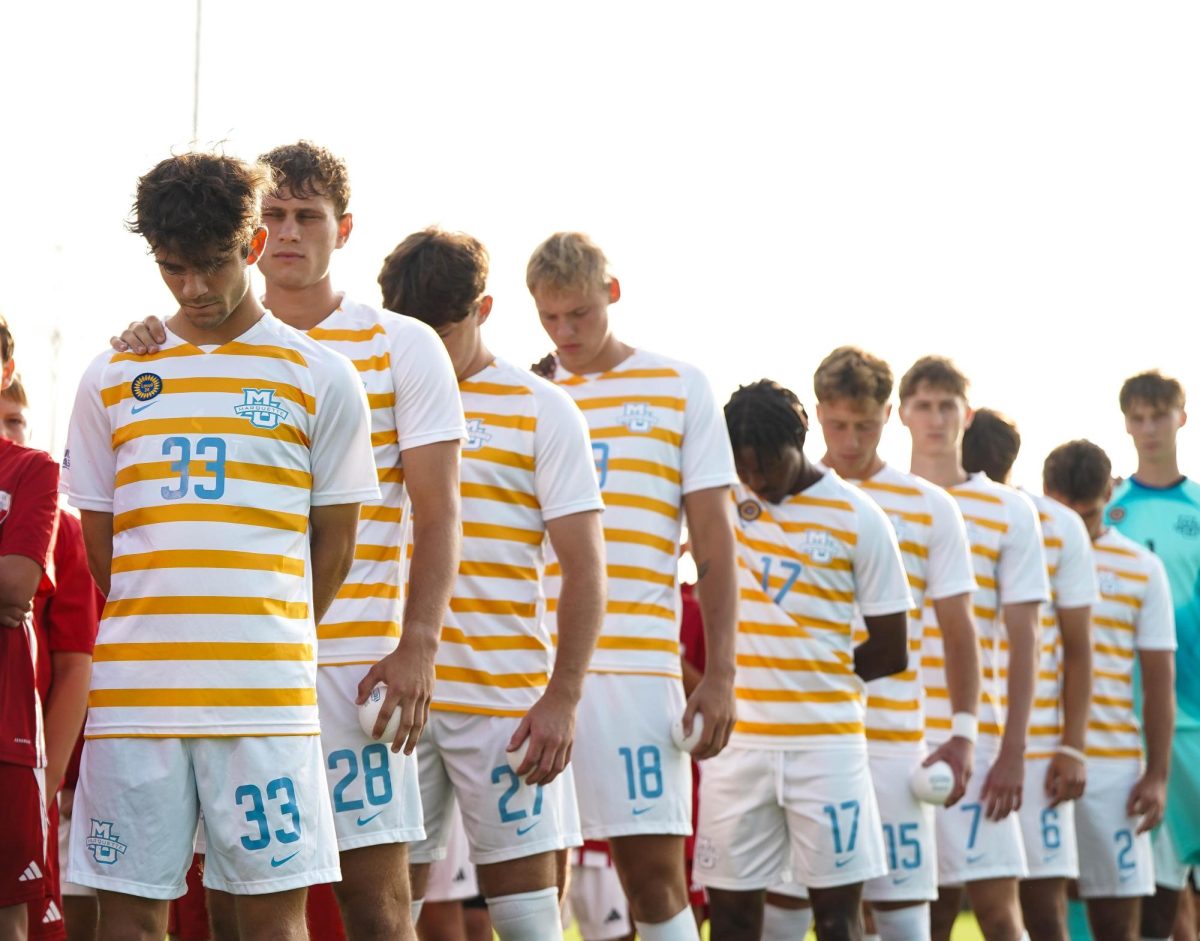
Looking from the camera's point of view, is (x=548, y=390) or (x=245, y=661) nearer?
(x=245, y=661)

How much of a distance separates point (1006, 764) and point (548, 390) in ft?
9.78

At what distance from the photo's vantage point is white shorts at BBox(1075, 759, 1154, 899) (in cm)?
807

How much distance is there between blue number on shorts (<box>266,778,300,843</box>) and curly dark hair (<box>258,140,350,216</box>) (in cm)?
154

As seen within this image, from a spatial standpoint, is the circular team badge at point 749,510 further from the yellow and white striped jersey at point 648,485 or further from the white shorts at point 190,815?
the white shorts at point 190,815

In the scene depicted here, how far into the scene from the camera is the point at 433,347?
4371 mm

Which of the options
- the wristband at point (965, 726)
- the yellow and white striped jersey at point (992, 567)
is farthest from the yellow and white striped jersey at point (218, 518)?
the yellow and white striped jersey at point (992, 567)

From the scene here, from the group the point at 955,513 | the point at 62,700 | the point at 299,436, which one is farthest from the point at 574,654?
the point at 955,513

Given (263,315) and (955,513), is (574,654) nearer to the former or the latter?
(263,315)

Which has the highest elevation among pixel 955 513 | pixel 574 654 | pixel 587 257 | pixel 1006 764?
pixel 587 257

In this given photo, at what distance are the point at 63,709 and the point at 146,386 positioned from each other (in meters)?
2.14

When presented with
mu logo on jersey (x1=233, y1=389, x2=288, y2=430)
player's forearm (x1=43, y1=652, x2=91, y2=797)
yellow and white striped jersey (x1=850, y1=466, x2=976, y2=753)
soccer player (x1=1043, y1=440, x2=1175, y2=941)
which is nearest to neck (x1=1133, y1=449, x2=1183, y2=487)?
soccer player (x1=1043, y1=440, x2=1175, y2=941)

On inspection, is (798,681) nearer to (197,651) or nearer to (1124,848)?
(1124,848)

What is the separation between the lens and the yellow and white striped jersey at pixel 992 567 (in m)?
7.23

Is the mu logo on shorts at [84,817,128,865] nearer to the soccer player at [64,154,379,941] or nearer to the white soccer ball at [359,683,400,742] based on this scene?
the soccer player at [64,154,379,941]
